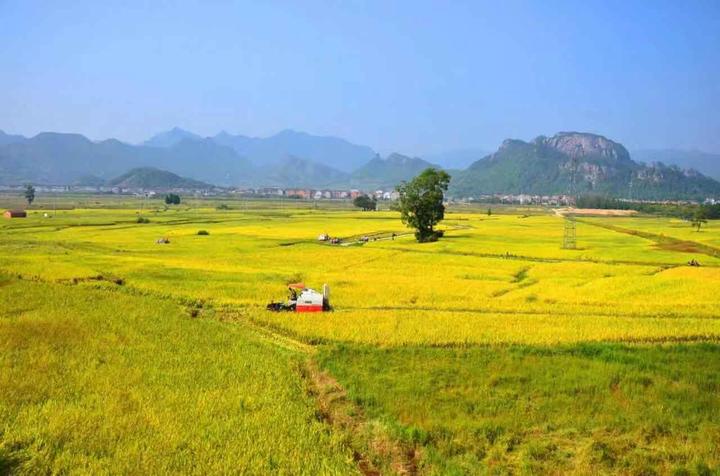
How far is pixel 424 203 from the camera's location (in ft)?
214

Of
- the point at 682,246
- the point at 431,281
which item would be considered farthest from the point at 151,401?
the point at 682,246

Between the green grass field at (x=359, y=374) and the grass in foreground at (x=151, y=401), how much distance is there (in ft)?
0.18

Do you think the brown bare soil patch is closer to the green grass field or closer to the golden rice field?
the green grass field

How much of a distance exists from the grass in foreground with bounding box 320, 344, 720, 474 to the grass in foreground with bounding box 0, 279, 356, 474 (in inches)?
74.2

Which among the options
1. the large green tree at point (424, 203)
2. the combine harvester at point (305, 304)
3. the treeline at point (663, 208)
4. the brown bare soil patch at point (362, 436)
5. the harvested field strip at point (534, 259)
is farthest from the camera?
the treeline at point (663, 208)

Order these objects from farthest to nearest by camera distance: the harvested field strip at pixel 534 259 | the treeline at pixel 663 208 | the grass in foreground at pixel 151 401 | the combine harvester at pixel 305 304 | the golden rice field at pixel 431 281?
the treeline at pixel 663 208, the harvested field strip at pixel 534 259, the combine harvester at pixel 305 304, the golden rice field at pixel 431 281, the grass in foreground at pixel 151 401

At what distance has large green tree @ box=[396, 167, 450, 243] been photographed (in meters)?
65.2

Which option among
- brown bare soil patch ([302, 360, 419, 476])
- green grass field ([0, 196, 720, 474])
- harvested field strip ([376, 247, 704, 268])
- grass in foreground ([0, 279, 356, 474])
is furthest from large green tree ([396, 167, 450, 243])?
brown bare soil patch ([302, 360, 419, 476])

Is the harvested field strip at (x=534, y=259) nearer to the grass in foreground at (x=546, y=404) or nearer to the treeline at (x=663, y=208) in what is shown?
the grass in foreground at (x=546, y=404)

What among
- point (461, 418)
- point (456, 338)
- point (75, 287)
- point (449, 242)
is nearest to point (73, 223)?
point (449, 242)

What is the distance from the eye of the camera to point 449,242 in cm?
5891

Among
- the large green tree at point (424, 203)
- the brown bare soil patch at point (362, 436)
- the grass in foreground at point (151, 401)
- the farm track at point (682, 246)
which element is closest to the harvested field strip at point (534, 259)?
the farm track at point (682, 246)

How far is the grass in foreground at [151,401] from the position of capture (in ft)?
35.1

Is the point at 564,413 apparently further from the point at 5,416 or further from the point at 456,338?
the point at 5,416
